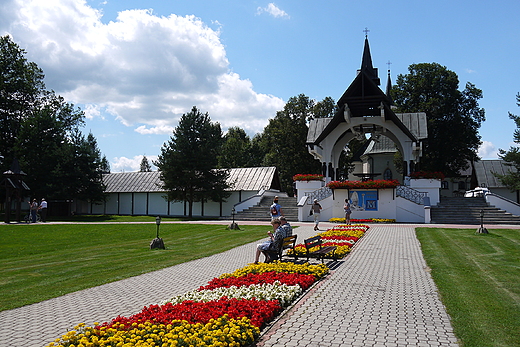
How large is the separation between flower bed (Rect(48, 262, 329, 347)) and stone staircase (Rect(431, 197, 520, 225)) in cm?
2076

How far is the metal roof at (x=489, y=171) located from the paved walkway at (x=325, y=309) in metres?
39.5

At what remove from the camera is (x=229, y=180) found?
139 ft

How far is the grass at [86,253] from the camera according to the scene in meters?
9.20

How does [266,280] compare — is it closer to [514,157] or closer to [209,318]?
[209,318]

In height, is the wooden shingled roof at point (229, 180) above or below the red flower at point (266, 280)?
above

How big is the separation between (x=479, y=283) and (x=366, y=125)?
88.4 feet

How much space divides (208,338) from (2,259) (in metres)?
11.1

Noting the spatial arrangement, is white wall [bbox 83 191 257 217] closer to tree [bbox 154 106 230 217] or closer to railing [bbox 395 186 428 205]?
tree [bbox 154 106 230 217]

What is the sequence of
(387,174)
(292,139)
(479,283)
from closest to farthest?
1. (479,283)
2. (292,139)
3. (387,174)

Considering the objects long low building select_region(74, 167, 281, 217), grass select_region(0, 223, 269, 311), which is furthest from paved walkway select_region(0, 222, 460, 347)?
long low building select_region(74, 167, 281, 217)

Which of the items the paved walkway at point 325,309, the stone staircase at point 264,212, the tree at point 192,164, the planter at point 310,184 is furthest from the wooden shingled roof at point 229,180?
the paved walkway at point 325,309

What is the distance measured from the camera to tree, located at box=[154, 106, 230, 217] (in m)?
35.8

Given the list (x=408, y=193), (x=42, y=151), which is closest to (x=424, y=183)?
(x=408, y=193)

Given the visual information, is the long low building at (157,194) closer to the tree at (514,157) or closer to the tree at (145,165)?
the tree at (514,157)
